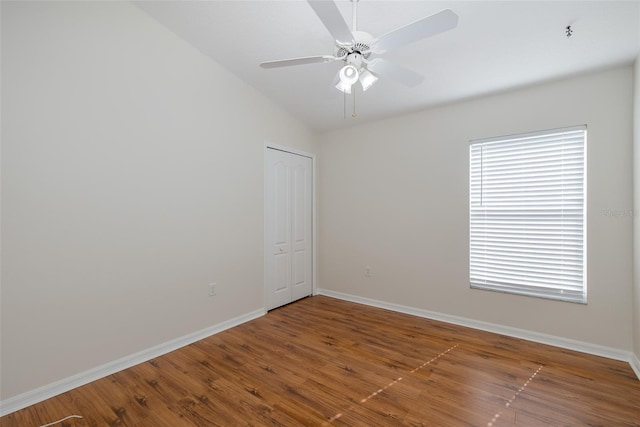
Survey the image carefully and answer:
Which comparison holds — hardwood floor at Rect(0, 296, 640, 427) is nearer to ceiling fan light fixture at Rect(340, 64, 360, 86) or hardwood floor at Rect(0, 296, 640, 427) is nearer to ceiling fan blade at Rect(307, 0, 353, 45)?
ceiling fan light fixture at Rect(340, 64, 360, 86)

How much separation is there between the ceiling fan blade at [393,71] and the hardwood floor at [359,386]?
7.37 ft

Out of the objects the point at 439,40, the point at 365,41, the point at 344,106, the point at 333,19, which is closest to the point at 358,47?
the point at 365,41

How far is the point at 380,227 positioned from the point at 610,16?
2794 mm

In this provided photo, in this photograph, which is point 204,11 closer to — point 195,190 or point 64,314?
point 195,190

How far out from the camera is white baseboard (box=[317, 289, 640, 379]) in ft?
8.18

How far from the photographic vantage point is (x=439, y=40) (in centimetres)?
234

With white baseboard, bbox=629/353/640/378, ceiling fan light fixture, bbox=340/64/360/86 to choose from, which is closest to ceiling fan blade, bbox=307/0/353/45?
ceiling fan light fixture, bbox=340/64/360/86

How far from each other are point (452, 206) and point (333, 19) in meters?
2.59

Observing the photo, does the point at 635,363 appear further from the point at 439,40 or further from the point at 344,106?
the point at 344,106

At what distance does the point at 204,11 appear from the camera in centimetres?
244

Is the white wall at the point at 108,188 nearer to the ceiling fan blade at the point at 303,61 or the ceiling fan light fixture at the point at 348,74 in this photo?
the ceiling fan blade at the point at 303,61

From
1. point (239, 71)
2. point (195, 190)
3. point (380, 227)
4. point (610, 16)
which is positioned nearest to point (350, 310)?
point (380, 227)

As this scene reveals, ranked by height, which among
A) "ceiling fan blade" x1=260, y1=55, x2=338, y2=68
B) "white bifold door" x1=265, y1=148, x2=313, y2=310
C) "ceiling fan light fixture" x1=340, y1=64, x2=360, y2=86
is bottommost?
"white bifold door" x1=265, y1=148, x2=313, y2=310

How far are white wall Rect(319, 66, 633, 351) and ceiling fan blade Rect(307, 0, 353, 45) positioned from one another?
2247 mm
